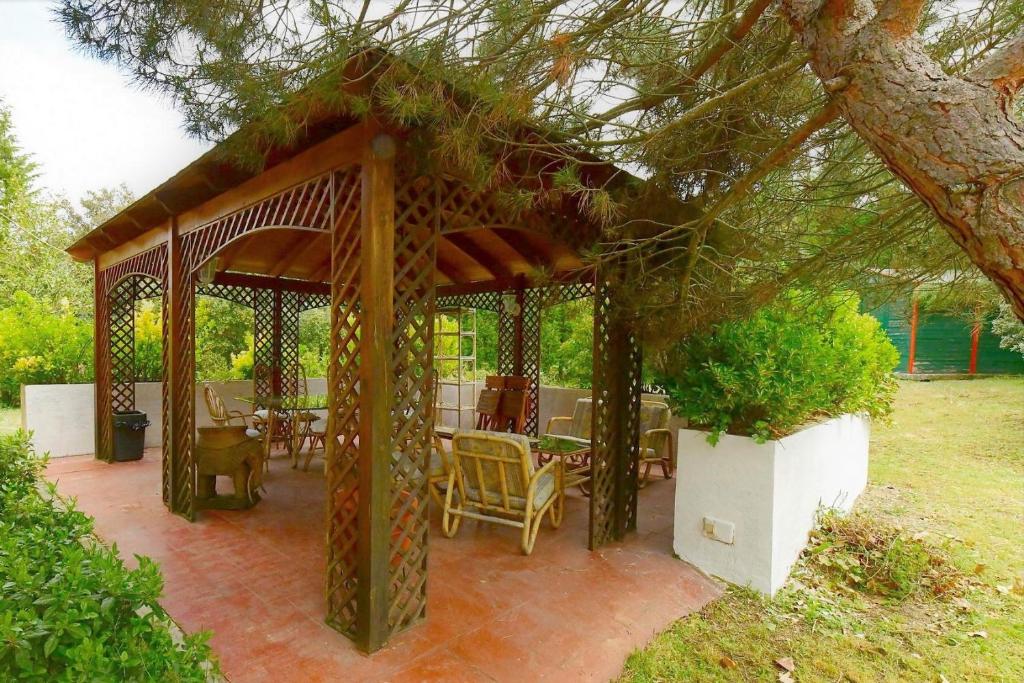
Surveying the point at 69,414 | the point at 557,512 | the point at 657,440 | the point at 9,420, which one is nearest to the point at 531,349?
the point at 657,440

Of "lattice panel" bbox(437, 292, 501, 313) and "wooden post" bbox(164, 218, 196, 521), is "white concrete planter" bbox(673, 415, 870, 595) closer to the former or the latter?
"wooden post" bbox(164, 218, 196, 521)

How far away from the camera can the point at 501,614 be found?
303cm

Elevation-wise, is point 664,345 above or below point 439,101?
below

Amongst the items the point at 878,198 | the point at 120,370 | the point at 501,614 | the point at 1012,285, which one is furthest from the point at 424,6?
the point at 120,370

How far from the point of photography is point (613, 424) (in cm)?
421

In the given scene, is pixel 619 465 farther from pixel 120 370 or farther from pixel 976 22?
pixel 120 370

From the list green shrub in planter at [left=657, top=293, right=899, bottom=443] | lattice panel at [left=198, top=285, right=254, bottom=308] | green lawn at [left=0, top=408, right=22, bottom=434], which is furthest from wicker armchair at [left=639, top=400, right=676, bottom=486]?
green lawn at [left=0, top=408, right=22, bottom=434]

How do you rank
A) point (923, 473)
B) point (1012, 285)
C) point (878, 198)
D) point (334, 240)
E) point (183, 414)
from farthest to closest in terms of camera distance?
point (923, 473) < point (183, 414) < point (878, 198) < point (334, 240) < point (1012, 285)

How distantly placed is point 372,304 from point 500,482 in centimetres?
190

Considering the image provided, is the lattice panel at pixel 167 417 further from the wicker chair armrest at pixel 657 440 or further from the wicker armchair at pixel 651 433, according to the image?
the wicker chair armrest at pixel 657 440

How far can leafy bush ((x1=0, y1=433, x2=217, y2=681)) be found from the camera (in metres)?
1.34

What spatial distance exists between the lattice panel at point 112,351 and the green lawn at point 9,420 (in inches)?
100

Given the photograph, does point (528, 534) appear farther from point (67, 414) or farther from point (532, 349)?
point (67, 414)

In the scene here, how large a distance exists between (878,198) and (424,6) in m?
2.85
